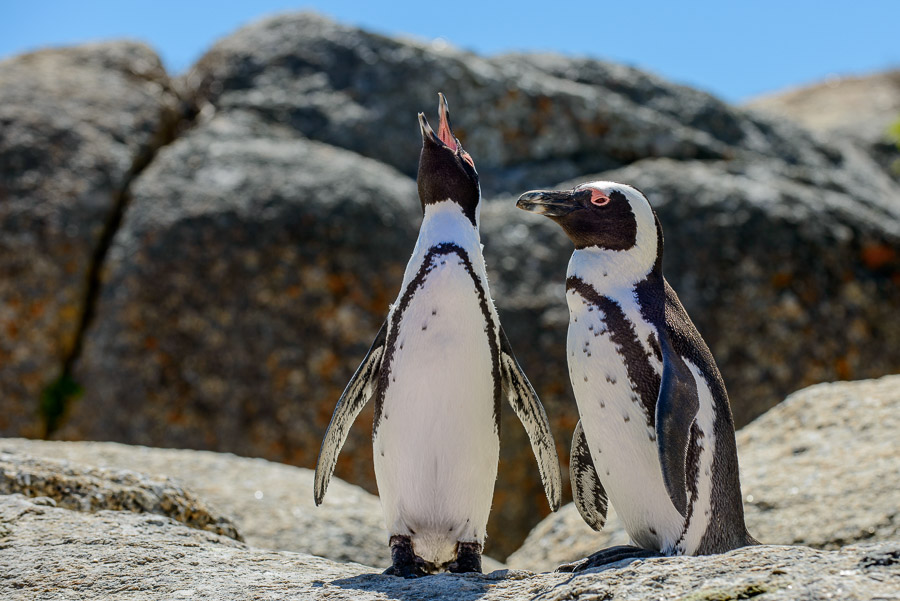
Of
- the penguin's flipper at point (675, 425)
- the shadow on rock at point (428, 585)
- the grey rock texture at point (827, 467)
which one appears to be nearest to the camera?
the shadow on rock at point (428, 585)

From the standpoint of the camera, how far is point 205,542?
2775 millimetres

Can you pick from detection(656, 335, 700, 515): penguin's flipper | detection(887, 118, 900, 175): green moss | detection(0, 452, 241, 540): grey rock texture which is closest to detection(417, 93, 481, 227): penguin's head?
detection(656, 335, 700, 515): penguin's flipper

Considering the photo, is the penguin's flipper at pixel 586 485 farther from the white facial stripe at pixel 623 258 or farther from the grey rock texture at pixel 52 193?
the grey rock texture at pixel 52 193

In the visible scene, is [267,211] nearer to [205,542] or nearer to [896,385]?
[205,542]

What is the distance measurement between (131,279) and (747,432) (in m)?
3.83

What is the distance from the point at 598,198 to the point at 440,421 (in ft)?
2.69

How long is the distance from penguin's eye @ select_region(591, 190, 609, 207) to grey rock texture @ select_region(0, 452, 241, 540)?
5.86 feet

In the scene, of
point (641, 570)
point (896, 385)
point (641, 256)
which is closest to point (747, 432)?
point (896, 385)

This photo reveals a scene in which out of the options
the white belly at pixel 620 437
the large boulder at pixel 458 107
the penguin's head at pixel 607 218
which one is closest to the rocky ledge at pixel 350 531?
the white belly at pixel 620 437

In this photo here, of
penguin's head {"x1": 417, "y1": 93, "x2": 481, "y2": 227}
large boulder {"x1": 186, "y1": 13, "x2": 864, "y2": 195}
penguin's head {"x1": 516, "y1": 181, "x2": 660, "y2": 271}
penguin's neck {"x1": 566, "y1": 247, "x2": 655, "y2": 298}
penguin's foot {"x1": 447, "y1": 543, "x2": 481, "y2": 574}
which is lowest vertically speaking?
penguin's foot {"x1": 447, "y1": 543, "x2": 481, "y2": 574}

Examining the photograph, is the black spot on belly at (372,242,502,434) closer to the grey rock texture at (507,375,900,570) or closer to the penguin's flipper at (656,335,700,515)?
the penguin's flipper at (656,335,700,515)

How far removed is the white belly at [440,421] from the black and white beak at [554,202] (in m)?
0.29

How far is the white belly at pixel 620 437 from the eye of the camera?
7.98ft

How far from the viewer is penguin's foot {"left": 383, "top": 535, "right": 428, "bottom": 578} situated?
2.64m
